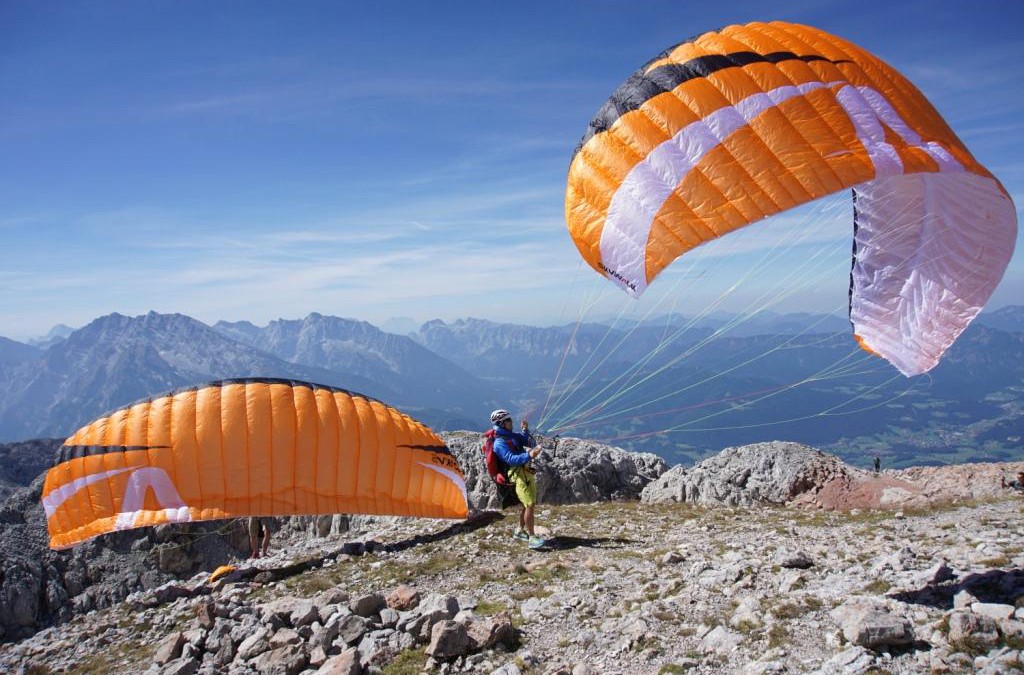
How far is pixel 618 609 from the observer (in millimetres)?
7715

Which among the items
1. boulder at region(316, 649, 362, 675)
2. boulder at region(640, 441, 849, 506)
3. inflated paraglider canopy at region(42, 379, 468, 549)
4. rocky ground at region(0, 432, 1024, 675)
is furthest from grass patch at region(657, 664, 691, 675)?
boulder at region(640, 441, 849, 506)

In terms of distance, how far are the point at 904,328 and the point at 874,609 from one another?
6.10 m

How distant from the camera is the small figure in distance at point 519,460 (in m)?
11.4

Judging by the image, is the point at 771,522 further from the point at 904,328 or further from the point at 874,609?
the point at 874,609

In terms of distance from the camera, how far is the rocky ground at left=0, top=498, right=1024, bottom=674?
5875 millimetres

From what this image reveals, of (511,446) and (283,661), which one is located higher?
(511,446)

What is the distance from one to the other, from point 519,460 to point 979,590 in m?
6.94

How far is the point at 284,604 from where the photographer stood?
27.3ft

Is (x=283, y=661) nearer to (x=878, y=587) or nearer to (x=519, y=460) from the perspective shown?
(x=519, y=460)

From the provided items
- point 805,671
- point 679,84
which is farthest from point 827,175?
point 805,671

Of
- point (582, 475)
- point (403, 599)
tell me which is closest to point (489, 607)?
point (403, 599)

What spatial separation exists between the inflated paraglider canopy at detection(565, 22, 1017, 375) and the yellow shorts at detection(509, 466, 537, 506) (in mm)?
4492

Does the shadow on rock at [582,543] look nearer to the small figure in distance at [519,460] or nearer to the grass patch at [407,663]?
the small figure in distance at [519,460]

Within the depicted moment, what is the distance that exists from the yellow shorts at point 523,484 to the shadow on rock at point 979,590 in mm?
6191
